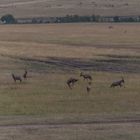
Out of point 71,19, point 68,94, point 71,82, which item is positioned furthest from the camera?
point 71,19

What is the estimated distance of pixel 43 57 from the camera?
54.4 meters

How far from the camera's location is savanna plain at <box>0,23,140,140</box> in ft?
75.4

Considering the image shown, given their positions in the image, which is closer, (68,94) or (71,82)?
(68,94)

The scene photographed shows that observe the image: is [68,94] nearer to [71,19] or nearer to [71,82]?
[71,82]

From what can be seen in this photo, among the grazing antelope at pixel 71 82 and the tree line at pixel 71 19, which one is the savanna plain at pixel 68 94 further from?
the tree line at pixel 71 19

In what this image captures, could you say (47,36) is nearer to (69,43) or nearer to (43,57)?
(69,43)

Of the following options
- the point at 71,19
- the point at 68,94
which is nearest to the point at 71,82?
the point at 68,94

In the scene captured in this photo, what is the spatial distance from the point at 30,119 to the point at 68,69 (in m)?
21.2

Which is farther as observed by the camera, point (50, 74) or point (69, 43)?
point (69, 43)

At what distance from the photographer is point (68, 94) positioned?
33.8 meters

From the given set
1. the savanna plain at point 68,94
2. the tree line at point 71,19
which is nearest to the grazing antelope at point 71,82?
the savanna plain at point 68,94

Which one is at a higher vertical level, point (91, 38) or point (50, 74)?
point (50, 74)

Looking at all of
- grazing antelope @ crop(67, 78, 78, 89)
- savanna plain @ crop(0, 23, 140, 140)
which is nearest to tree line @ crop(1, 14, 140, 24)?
savanna plain @ crop(0, 23, 140, 140)

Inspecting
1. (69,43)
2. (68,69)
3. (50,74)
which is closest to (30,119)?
(50,74)
